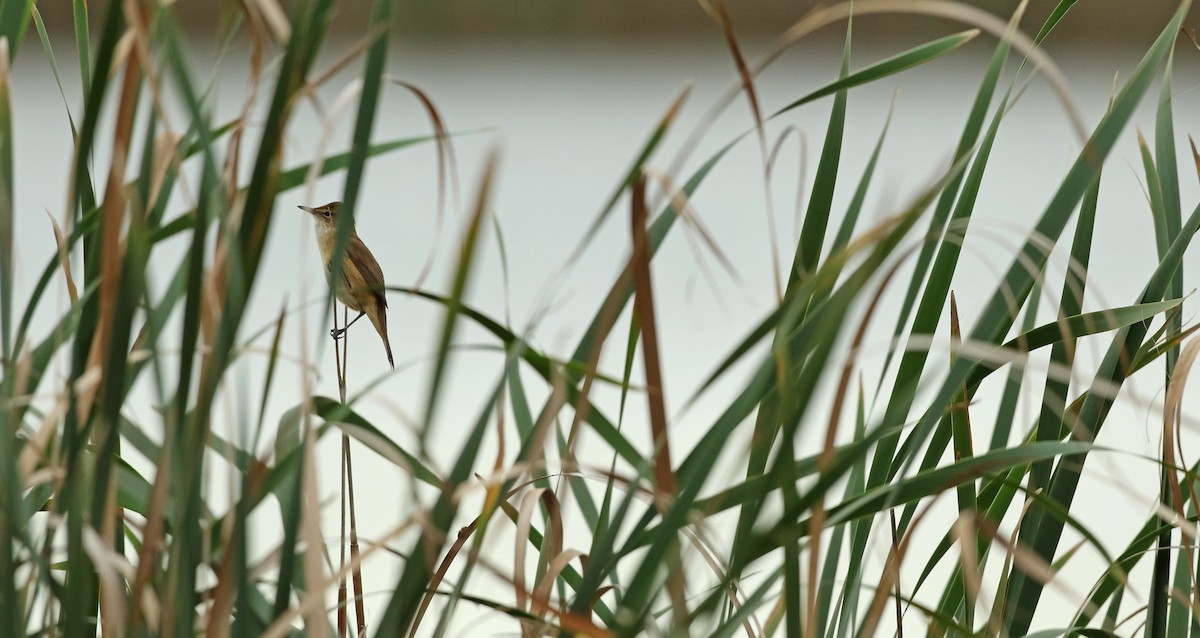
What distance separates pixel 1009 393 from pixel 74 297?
40cm

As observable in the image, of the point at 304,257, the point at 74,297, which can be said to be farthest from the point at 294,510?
the point at 74,297

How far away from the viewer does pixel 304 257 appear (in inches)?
12.8

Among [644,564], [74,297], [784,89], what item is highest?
[784,89]

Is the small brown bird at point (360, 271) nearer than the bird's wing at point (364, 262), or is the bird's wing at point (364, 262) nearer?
the small brown bird at point (360, 271)

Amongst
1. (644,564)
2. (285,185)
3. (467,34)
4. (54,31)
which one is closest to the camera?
(644,564)

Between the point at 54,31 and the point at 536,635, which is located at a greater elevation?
the point at 54,31

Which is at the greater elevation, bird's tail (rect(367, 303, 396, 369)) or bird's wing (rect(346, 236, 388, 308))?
bird's wing (rect(346, 236, 388, 308))

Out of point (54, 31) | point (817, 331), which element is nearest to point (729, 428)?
point (817, 331)

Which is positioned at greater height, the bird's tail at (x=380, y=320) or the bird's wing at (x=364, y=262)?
the bird's wing at (x=364, y=262)

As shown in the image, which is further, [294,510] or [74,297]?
[74,297]

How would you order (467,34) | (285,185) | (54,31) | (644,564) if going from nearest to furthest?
(644,564) < (285,185) < (467,34) < (54,31)

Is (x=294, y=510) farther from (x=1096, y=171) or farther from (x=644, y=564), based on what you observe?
(x=1096, y=171)

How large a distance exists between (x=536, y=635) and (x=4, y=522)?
164 millimetres

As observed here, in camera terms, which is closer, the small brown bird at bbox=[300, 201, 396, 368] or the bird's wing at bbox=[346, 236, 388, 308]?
the small brown bird at bbox=[300, 201, 396, 368]
